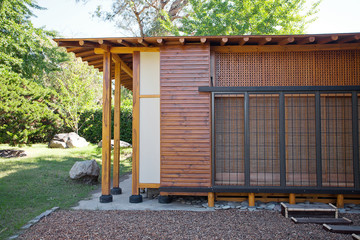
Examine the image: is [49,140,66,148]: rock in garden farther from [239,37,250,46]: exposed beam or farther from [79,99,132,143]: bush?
[239,37,250,46]: exposed beam

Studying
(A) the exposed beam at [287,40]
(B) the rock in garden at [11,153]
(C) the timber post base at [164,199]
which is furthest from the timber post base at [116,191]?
(B) the rock in garden at [11,153]

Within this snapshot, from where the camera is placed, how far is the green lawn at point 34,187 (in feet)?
17.2

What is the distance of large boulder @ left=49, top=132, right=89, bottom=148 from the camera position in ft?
45.8

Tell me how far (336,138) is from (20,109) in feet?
40.6

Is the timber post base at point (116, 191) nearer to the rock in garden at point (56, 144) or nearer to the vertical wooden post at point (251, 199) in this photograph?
the vertical wooden post at point (251, 199)

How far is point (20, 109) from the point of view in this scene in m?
12.9

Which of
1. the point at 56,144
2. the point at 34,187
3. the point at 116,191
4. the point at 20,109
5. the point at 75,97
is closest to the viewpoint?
the point at 116,191

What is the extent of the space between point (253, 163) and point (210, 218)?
156 centimetres

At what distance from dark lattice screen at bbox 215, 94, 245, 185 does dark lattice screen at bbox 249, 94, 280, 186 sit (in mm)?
222

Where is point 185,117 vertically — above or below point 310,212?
above

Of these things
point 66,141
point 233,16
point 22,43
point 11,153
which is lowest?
point 11,153

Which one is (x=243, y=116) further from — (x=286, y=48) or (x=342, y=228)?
(x=342, y=228)

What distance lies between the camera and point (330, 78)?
5793mm

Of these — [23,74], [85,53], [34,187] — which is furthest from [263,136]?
[23,74]
